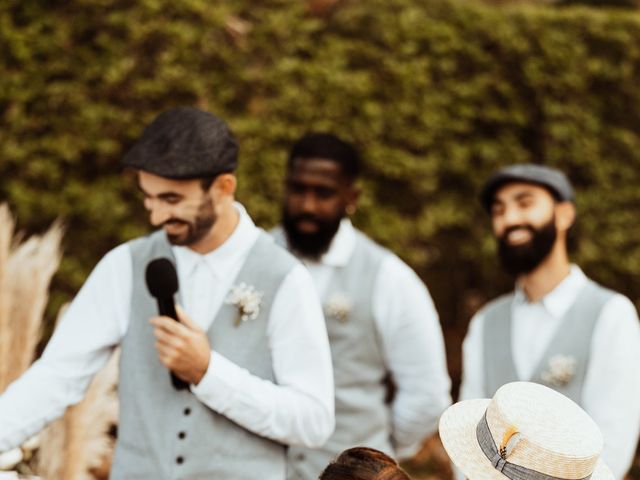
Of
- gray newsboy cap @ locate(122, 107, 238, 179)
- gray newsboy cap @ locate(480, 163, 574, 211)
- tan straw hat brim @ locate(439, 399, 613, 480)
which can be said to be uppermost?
gray newsboy cap @ locate(122, 107, 238, 179)

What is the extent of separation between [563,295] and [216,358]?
1.77 metres

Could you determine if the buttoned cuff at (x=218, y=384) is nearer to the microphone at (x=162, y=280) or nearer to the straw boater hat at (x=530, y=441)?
the microphone at (x=162, y=280)

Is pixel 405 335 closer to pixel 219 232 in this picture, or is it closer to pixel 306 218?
pixel 306 218

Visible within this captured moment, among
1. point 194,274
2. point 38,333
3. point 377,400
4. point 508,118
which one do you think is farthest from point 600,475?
point 508,118

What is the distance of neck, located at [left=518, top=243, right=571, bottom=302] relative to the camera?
348 centimetres

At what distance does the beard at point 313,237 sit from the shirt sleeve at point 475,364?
775 mm

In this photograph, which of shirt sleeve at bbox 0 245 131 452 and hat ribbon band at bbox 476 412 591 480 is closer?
hat ribbon band at bbox 476 412 591 480

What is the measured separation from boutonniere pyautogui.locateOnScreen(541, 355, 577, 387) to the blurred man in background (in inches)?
21.9

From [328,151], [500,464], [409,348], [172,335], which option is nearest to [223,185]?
[172,335]

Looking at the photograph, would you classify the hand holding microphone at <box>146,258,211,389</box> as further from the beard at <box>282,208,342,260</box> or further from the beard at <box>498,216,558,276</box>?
the beard at <box>498,216,558,276</box>

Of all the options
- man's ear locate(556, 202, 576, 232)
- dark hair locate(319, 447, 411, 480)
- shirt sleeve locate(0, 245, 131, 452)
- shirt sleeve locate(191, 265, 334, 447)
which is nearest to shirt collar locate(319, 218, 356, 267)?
man's ear locate(556, 202, 576, 232)

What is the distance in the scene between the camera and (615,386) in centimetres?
314

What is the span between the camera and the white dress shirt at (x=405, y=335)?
3.54 metres

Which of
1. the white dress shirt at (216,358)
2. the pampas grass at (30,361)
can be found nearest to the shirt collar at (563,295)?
the white dress shirt at (216,358)
